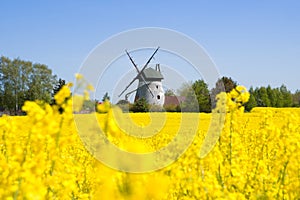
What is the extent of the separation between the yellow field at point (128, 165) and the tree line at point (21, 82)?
4939 centimetres

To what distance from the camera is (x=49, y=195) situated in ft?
10.7

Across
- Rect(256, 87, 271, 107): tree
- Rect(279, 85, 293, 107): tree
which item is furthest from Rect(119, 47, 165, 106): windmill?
Rect(279, 85, 293, 107): tree

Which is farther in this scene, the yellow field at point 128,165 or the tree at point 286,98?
the tree at point 286,98

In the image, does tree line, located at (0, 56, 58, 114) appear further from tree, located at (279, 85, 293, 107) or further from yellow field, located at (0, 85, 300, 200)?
yellow field, located at (0, 85, 300, 200)

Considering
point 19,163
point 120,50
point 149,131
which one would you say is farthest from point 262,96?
point 19,163

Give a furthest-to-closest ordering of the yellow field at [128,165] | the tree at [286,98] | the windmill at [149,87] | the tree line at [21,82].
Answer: the tree line at [21,82] → the tree at [286,98] → the windmill at [149,87] → the yellow field at [128,165]

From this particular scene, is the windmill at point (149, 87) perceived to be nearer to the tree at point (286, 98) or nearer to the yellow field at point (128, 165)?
the tree at point (286, 98)

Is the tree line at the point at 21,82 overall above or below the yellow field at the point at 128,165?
above

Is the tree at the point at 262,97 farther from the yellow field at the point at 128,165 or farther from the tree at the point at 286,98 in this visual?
the yellow field at the point at 128,165

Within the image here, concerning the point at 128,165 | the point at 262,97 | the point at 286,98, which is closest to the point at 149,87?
the point at 262,97

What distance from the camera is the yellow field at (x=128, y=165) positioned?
2387 millimetres

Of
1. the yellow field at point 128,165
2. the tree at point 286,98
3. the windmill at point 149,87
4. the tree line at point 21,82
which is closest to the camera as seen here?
the yellow field at point 128,165

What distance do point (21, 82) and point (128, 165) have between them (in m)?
54.8

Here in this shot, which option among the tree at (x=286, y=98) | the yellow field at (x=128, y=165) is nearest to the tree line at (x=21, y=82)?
the tree at (x=286, y=98)
